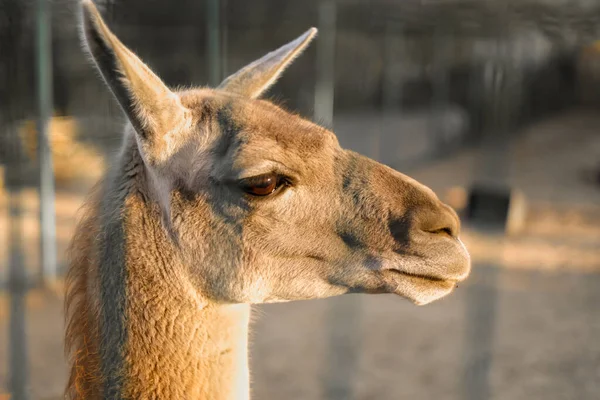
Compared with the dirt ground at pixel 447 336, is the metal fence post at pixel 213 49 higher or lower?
higher

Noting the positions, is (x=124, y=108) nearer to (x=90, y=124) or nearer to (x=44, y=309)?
(x=44, y=309)

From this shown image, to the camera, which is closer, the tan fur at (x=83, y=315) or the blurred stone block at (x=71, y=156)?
the tan fur at (x=83, y=315)

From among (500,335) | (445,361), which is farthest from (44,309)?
(500,335)

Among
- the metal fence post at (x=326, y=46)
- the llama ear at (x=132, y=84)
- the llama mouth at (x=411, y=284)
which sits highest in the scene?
the llama ear at (x=132, y=84)

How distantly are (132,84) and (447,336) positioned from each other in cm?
498

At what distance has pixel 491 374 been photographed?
5.47 m

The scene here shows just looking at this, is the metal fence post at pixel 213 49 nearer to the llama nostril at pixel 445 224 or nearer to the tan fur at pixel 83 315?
the tan fur at pixel 83 315

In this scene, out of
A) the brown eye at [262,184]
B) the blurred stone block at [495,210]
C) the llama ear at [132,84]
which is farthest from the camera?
the blurred stone block at [495,210]

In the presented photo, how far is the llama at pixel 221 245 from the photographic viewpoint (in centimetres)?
205

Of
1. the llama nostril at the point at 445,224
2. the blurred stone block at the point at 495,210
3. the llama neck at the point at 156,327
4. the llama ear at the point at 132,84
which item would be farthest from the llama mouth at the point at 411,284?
the blurred stone block at the point at 495,210

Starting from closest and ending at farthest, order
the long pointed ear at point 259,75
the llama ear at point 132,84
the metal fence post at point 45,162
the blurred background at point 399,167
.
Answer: the llama ear at point 132,84, the long pointed ear at point 259,75, the blurred background at point 399,167, the metal fence post at point 45,162

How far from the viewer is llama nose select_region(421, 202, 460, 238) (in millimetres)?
2047

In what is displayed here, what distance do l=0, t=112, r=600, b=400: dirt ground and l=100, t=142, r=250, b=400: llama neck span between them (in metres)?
1.46

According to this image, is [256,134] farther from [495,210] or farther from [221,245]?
[495,210]
